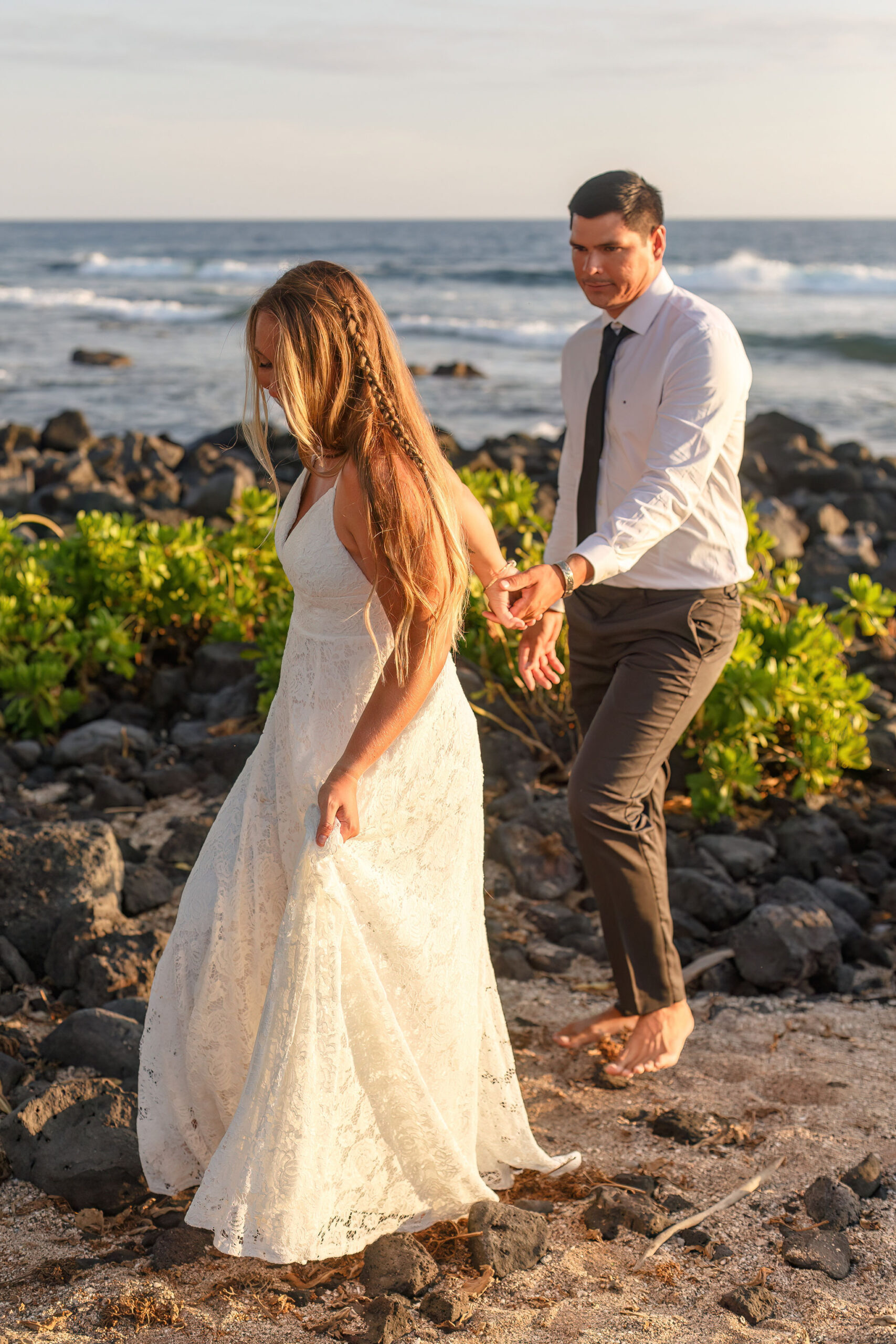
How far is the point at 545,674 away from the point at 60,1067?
70.9 inches

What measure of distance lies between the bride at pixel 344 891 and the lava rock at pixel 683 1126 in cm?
59

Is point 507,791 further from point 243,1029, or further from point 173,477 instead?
point 173,477

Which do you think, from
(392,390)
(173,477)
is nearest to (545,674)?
(392,390)

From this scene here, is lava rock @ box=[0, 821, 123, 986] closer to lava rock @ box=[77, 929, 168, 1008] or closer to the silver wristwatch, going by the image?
lava rock @ box=[77, 929, 168, 1008]

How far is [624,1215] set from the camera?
285cm

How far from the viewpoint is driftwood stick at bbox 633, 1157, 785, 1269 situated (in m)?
2.76

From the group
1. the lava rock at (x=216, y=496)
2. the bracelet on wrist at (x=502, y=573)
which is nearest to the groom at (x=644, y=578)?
the bracelet on wrist at (x=502, y=573)

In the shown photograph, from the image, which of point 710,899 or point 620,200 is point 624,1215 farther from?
point 620,200

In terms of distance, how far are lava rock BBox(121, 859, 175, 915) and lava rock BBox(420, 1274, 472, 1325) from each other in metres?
2.13

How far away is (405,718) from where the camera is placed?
2.41 meters

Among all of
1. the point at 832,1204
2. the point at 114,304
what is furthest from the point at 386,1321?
the point at 114,304

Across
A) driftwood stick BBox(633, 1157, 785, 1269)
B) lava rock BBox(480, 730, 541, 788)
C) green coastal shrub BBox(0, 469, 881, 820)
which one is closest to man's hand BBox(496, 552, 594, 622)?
driftwood stick BBox(633, 1157, 785, 1269)

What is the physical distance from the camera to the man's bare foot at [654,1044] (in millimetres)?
3531

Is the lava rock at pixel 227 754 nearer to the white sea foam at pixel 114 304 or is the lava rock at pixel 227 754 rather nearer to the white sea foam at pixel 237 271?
the white sea foam at pixel 114 304
